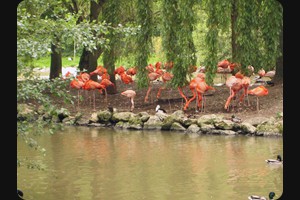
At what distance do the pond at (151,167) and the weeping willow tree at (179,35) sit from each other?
77.3 inches

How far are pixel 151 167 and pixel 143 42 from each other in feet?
18.6

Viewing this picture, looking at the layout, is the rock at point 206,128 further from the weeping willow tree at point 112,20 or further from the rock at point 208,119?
the weeping willow tree at point 112,20

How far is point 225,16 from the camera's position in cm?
1313

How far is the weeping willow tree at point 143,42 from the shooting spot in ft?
45.9

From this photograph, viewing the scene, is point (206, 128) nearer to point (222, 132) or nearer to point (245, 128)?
point (222, 132)

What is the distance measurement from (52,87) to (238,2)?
311 inches

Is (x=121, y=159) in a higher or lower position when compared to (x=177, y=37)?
lower

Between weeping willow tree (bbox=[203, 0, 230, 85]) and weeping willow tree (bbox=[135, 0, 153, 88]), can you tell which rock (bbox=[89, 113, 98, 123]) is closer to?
weeping willow tree (bbox=[135, 0, 153, 88])

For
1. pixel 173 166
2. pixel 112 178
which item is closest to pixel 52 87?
pixel 112 178

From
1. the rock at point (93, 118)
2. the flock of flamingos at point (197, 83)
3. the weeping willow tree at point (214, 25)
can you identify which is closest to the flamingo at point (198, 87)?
the flock of flamingos at point (197, 83)

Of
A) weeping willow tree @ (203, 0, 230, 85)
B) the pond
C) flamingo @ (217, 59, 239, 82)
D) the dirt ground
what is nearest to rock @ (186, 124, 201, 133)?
the pond

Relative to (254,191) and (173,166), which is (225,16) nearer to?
(173,166)

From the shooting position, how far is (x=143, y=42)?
1415 cm

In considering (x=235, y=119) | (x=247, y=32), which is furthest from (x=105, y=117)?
(x=247, y=32)
